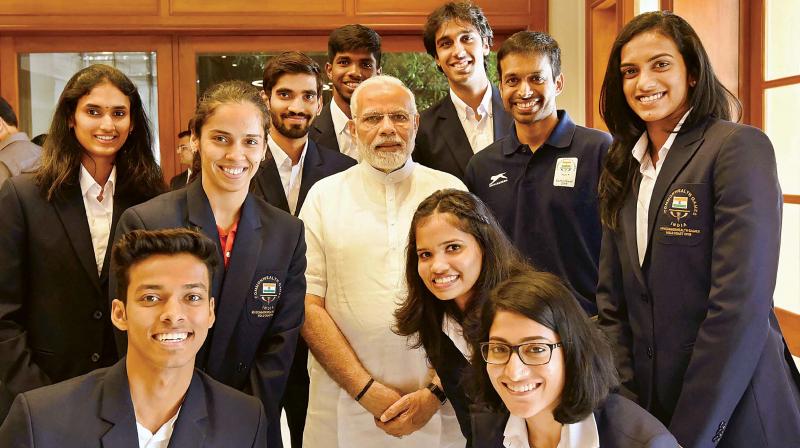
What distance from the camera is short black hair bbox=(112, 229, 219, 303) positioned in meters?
2.02

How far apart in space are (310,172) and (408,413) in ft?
3.40

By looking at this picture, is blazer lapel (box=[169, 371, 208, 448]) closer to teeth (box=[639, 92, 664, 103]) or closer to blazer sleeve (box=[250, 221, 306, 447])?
blazer sleeve (box=[250, 221, 306, 447])

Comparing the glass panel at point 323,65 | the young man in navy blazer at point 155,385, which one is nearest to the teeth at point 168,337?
the young man in navy blazer at point 155,385

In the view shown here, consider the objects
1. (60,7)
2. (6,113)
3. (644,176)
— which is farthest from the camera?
(60,7)

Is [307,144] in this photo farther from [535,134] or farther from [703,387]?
[703,387]

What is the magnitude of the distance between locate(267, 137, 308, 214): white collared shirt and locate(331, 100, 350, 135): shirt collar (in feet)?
1.44

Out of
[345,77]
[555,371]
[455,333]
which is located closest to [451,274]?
[455,333]

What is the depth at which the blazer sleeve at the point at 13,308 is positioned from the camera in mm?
2428

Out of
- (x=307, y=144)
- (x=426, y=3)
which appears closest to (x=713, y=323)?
(x=307, y=144)

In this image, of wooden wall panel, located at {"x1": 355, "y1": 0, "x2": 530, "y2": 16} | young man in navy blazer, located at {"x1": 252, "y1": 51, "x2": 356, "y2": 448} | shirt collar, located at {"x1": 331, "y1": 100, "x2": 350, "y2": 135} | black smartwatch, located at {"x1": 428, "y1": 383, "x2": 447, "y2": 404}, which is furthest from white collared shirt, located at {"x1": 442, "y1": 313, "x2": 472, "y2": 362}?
wooden wall panel, located at {"x1": 355, "y1": 0, "x2": 530, "y2": 16}

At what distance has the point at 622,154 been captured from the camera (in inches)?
91.7

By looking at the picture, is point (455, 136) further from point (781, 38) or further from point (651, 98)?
point (781, 38)

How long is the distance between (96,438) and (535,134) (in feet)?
5.64

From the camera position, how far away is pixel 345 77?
11.9 feet
